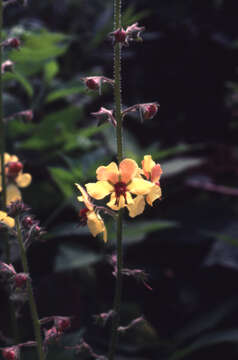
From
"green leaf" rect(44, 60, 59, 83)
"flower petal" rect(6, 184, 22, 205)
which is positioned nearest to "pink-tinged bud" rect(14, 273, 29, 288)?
"flower petal" rect(6, 184, 22, 205)

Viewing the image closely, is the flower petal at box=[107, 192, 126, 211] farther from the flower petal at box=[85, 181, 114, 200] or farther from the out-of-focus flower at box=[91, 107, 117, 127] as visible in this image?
the out-of-focus flower at box=[91, 107, 117, 127]

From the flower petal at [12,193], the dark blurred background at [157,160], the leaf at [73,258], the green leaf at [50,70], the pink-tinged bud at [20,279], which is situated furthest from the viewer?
the green leaf at [50,70]

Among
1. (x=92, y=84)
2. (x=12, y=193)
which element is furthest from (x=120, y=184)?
(x=12, y=193)

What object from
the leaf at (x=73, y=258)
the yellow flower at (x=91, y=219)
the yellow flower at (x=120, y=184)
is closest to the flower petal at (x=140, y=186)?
the yellow flower at (x=120, y=184)

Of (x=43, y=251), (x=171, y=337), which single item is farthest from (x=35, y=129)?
(x=171, y=337)

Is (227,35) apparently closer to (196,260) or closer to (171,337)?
(196,260)

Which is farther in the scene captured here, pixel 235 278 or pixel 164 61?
pixel 164 61

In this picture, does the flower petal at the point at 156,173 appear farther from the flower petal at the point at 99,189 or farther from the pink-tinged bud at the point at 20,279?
the pink-tinged bud at the point at 20,279
